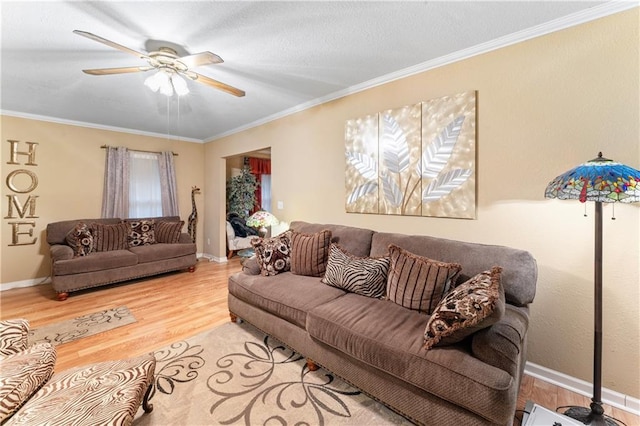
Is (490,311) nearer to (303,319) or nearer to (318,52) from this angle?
(303,319)

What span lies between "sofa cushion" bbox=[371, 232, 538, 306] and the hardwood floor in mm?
721

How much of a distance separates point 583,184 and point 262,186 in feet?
21.7

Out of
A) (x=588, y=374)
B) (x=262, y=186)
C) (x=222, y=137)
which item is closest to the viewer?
(x=588, y=374)

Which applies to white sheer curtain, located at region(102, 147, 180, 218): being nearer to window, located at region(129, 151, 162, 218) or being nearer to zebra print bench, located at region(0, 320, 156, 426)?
window, located at region(129, 151, 162, 218)

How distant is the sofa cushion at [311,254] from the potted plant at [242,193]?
152 inches

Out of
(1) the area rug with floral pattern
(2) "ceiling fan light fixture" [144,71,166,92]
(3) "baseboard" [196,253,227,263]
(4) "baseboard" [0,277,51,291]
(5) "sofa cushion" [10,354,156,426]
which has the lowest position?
(1) the area rug with floral pattern

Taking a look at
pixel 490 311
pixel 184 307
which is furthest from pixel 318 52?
pixel 184 307

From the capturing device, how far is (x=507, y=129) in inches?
85.8

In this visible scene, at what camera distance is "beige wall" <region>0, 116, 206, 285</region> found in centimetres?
398

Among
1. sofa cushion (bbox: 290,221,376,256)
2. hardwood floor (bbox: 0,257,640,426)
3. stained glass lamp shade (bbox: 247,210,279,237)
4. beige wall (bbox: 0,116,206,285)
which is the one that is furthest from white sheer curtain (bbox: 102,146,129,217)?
sofa cushion (bbox: 290,221,376,256)

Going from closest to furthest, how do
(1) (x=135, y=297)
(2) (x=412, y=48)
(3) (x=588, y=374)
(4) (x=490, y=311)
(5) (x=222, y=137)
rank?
(4) (x=490, y=311) < (3) (x=588, y=374) < (2) (x=412, y=48) < (1) (x=135, y=297) < (5) (x=222, y=137)

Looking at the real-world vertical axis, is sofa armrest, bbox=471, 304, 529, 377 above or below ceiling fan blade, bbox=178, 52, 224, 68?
below

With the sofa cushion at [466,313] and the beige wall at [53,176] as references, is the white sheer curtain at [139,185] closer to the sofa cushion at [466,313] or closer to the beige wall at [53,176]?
the beige wall at [53,176]

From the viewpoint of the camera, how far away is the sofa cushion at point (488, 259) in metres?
1.78
